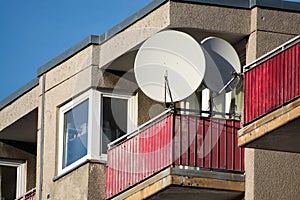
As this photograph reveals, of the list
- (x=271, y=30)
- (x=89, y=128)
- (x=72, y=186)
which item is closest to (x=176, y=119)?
(x=271, y=30)

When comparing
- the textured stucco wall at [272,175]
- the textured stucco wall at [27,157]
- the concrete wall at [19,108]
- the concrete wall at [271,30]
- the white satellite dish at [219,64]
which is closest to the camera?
the textured stucco wall at [272,175]

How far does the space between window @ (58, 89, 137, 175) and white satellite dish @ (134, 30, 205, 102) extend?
2615 millimetres

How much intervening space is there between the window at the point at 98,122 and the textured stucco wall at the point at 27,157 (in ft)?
16.7

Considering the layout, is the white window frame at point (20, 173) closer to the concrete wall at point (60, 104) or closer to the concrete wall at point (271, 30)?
the concrete wall at point (60, 104)

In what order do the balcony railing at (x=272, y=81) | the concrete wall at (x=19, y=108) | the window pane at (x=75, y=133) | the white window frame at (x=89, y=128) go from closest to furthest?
the balcony railing at (x=272, y=81)
the white window frame at (x=89, y=128)
the window pane at (x=75, y=133)
the concrete wall at (x=19, y=108)

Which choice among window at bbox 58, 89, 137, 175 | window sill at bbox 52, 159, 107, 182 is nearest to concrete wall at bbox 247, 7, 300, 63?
window at bbox 58, 89, 137, 175

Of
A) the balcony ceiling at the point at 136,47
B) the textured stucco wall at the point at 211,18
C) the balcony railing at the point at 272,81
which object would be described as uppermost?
the textured stucco wall at the point at 211,18

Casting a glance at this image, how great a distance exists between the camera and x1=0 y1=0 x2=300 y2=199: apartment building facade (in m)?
26.3

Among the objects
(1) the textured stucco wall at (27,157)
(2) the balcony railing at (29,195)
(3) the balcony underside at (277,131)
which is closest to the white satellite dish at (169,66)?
(3) the balcony underside at (277,131)

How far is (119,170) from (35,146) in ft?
25.1

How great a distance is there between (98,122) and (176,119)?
3.63m

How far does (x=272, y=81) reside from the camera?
25.9 meters

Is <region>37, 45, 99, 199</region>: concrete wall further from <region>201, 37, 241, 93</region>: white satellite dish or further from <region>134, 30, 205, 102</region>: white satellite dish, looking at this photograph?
<region>201, 37, 241, 93</region>: white satellite dish

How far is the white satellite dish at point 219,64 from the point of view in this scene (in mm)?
28141
